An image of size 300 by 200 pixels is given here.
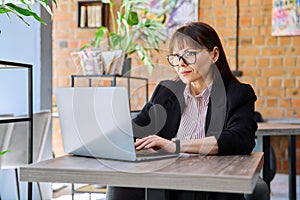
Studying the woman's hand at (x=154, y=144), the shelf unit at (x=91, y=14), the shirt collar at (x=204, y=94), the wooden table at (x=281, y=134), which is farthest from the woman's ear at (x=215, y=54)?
the shelf unit at (x=91, y=14)

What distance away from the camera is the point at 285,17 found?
15.0 feet

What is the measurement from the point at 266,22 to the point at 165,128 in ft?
10.4

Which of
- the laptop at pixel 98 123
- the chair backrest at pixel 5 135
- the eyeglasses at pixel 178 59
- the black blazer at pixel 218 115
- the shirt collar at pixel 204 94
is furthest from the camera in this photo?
the chair backrest at pixel 5 135

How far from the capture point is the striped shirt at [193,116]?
1763 mm

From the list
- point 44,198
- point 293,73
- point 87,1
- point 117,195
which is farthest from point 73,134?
point 87,1

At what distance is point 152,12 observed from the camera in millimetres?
4992

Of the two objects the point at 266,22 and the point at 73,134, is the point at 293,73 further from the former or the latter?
the point at 73,134

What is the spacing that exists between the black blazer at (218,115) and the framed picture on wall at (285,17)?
3.00m

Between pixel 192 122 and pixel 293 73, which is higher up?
pixel 293 73

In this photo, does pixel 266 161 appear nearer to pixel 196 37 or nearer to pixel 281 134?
pixel 281 134

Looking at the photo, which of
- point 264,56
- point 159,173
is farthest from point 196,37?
point 264,56

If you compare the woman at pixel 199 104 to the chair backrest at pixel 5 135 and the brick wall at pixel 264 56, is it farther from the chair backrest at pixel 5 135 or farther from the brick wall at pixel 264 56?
the brick wall at pixel 264 56

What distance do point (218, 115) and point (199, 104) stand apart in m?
0.10

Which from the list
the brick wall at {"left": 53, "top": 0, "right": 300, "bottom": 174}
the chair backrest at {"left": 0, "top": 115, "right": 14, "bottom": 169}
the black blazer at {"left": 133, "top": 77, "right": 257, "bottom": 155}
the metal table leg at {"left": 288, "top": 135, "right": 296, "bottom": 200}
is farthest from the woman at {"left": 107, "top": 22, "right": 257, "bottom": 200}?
the brick wall at {"left": 53, "top": 0, "right": 300, "bottom": 174}
